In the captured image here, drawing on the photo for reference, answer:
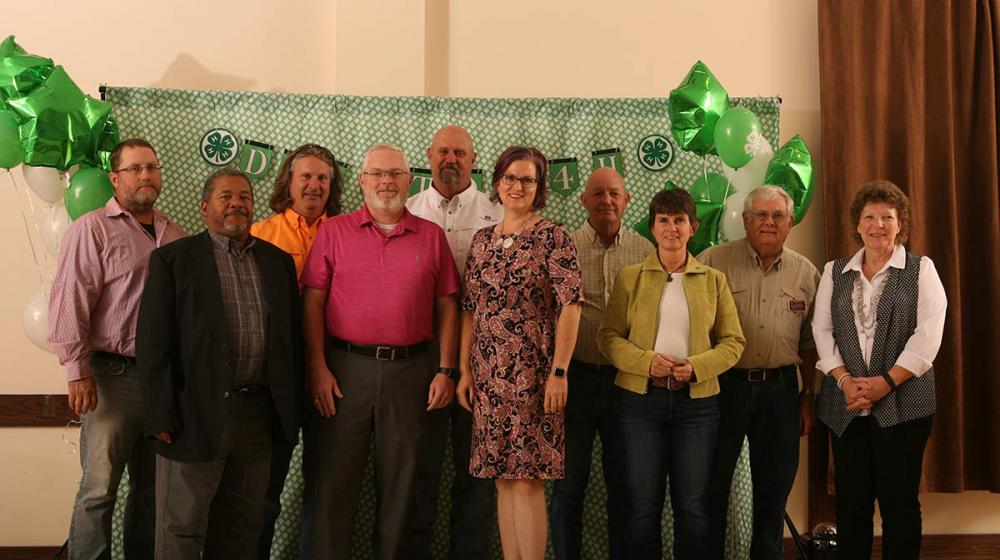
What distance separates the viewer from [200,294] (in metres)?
2.70

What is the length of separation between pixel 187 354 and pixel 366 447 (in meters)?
0.72

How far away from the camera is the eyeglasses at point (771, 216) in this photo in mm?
3244

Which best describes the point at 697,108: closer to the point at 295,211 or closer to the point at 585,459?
the point at 585,459

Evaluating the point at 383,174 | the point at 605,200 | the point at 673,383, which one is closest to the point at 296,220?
the point at 383,174

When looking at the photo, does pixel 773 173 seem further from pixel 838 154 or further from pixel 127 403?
pixel 127 403

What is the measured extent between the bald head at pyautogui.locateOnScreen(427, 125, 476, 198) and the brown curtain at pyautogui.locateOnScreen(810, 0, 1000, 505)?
1.88 m

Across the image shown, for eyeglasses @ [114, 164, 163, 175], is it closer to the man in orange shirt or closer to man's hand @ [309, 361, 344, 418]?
the man in orange shirt

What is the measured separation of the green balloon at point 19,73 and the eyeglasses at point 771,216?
9.22 ft

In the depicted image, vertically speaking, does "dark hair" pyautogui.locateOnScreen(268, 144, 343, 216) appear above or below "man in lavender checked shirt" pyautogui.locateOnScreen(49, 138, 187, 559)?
above

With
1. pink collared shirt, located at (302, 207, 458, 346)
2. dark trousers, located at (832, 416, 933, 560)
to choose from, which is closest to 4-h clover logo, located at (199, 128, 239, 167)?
pink collared shirt, located at (302, 207, 458, 346)

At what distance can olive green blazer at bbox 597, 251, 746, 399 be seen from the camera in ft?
9.56

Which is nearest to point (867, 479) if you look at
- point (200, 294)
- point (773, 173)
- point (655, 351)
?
point (655, 351)

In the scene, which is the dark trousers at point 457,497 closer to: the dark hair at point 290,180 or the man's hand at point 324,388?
the man's hand at point 324,388

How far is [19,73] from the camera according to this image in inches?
128
